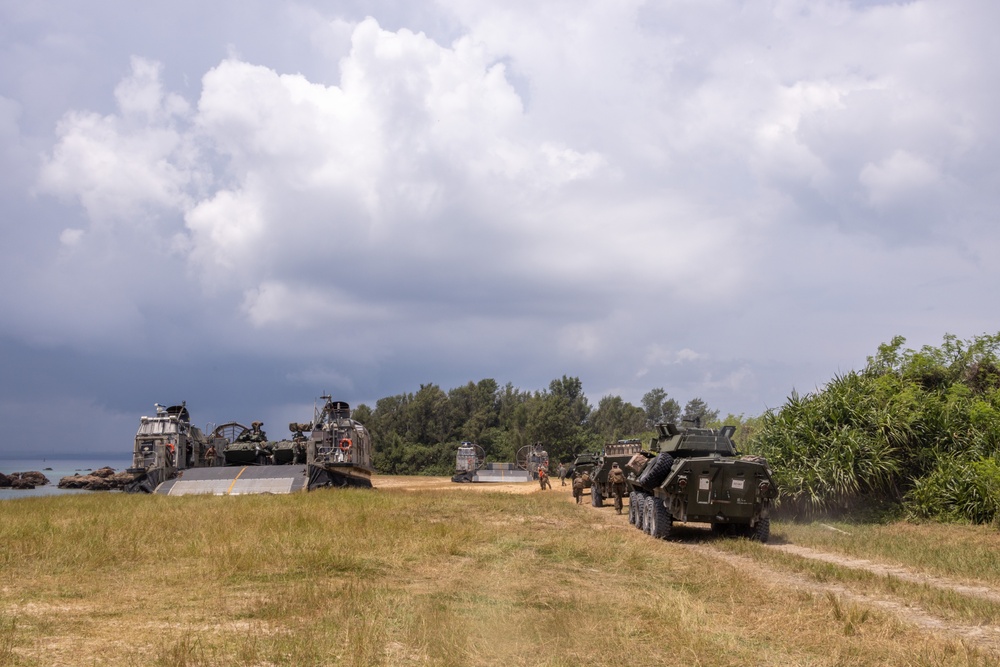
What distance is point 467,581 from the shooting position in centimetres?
1046

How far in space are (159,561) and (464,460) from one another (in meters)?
45.7

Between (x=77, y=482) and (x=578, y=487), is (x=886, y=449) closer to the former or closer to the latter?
(x=578, y=487)

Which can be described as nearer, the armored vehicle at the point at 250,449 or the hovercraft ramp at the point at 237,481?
the hovercraft ramp at the point at 237,481

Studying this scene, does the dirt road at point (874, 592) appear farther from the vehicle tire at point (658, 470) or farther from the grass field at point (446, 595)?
the vehicle tire at point (658, 470)

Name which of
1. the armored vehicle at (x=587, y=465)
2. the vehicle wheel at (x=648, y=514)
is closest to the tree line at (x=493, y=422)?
the armored vehicle at (x=587, y=465)

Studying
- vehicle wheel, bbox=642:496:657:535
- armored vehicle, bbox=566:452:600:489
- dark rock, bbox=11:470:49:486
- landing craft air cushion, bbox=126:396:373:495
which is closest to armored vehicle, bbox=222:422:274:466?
landing craft air cushion, bbox=126:396:373:495

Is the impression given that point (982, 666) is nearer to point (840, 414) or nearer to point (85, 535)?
point (85, 535)

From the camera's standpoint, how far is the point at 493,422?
9969 centimetres

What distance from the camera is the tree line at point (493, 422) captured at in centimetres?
8112

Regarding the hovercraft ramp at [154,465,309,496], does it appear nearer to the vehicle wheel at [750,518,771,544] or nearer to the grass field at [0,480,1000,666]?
the grass field at [0,480,1000,666]

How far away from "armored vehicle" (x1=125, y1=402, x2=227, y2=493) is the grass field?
11751 mm

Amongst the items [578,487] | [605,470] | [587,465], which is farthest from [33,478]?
[605,470]

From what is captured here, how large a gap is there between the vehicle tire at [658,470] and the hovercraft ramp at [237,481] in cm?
1417

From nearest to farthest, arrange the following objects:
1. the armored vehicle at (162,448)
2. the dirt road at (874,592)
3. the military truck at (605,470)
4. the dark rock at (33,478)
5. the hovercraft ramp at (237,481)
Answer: the dirt road at (874,592) → the military truck at (605,470) → the hovercraft ramp at (237,481) → the armored vehicle at (162,448) → the dark rock at (33,478)
